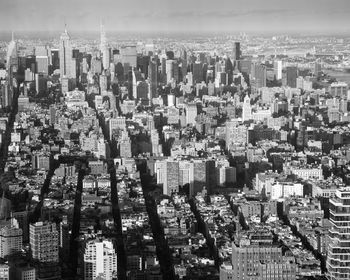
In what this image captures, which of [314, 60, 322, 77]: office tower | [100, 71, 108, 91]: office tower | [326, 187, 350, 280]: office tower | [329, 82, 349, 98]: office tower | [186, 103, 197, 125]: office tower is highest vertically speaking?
[314, 60, 322, 77]: office tower

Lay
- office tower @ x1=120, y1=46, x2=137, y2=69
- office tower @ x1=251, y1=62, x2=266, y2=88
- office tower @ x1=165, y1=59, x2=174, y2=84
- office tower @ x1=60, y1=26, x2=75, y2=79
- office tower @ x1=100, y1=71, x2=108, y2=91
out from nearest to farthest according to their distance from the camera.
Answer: office tower @ x1=60, y1=26, x2=75, y2=79 → office tower @ x1=120, y1=46, x2=137, y2=69 → office tower @ x1=100, y1=71, x2=108, y2=91 → office tower @ x1=165, y1=59, x2=174, y2=84 → office tower @ x1=251, y1=62, x2=266, y2=88

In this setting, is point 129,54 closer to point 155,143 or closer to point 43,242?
point 155,143

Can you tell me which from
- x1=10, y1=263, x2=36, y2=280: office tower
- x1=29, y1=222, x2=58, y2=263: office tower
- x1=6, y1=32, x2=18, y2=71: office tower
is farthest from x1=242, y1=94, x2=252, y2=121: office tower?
x1=10, y1=263, x2=36, y2=280: office tower

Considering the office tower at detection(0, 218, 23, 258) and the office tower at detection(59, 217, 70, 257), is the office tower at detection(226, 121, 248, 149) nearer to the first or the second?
the office tower at detection(59, 217, 70, 257)

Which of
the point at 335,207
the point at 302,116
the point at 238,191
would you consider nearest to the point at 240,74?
the point at 302,116

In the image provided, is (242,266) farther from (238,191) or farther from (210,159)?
(210,159)

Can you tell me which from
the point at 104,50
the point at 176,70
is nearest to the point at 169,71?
the point at 176,70

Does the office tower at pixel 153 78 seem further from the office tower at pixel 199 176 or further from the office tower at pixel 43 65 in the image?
the office tower at pixel 199 176
